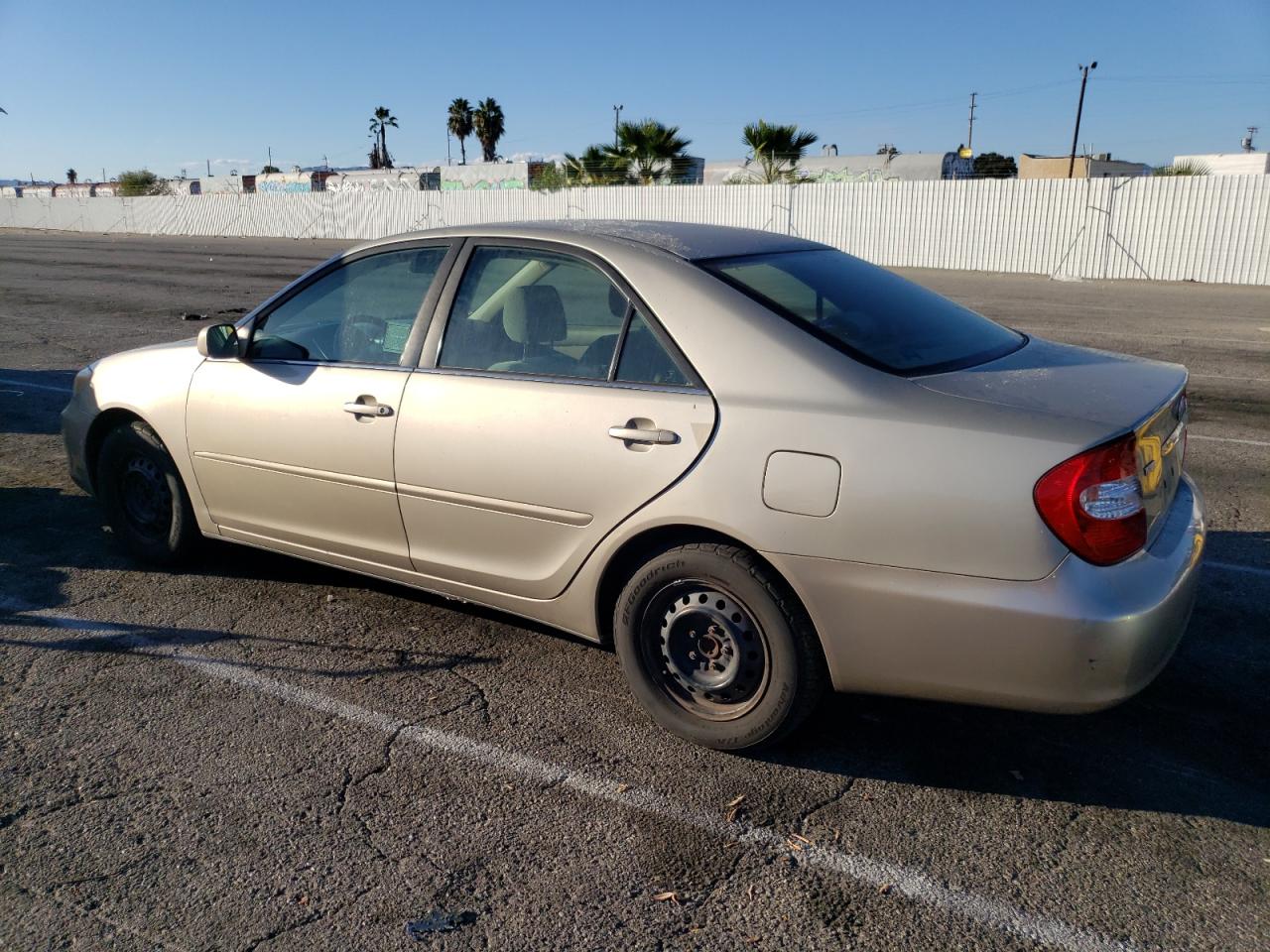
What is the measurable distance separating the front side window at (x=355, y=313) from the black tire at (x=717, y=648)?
1518 millimetres

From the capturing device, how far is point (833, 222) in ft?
102

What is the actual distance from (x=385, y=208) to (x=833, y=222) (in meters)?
20.9

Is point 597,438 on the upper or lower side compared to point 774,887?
upper

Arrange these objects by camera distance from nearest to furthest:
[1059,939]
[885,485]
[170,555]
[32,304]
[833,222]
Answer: [1059,939], [885,485], [170,555], [32,304], [833,222]

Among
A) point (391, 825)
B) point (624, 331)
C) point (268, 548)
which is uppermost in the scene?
point (624, 331)

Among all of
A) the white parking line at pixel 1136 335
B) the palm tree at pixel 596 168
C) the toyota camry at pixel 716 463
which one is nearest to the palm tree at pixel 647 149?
the palm tree at pixel 596 168

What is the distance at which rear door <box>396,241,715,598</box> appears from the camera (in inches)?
139

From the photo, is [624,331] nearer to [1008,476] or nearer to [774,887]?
[1008,476]

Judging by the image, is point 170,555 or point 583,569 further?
point 170,555

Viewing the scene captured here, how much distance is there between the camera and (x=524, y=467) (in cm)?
377

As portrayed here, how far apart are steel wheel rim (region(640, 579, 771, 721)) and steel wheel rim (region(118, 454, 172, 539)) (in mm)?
2773

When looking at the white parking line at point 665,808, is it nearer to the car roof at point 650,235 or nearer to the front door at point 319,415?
the front door at point 319,415

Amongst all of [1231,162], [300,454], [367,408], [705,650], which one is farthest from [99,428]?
[1231,162]

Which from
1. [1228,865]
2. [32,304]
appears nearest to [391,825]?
[1228,865]
